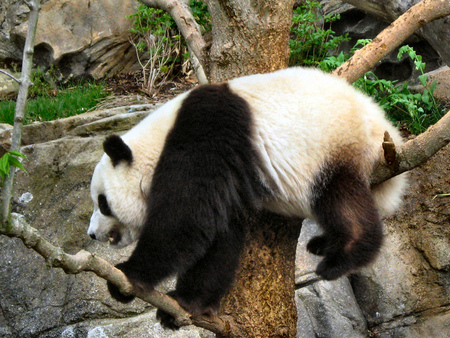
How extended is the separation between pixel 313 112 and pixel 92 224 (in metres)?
1.42

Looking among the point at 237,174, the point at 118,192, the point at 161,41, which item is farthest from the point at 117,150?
the point at 161,41

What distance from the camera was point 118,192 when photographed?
2.76 m

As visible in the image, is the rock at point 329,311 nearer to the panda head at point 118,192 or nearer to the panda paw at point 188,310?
the panda paw at point 188,310

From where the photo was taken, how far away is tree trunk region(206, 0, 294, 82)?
10.4 feet

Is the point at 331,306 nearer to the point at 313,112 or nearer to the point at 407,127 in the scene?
the point at 407,127

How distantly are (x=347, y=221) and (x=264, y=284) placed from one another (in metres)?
0.65

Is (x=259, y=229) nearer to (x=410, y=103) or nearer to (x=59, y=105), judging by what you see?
(x=410, y=103)

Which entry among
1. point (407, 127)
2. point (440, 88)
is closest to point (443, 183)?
point (407, 127)

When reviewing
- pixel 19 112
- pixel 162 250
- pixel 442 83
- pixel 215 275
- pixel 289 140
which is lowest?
pixel 442 83

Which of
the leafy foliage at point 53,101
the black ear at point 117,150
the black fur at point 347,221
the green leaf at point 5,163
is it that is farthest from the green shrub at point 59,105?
the green leaf at point 5,163

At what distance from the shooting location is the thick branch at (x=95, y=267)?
65.7 inches

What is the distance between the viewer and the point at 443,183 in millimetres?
4500

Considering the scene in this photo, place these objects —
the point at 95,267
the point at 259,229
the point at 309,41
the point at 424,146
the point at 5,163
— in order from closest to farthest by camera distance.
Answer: the point at 5,163 < the point at 95,267 < the point at 424,146 < the point at 259,229 < the point at 309,41

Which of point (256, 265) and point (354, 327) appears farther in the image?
point (354, 327)
